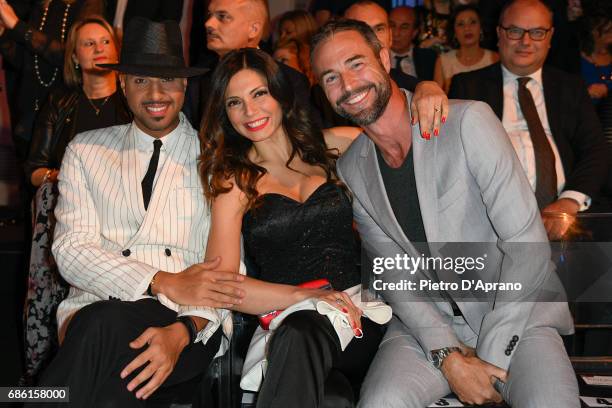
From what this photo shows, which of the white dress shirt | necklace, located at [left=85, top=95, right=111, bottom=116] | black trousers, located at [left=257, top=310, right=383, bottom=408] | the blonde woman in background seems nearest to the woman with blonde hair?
necklace, located at [left=85, top=95, right=111, bottom=116]

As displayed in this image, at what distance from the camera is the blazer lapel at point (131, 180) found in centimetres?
299

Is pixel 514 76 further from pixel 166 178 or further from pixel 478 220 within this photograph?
pixel 166 178

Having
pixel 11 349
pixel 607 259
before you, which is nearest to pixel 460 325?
pixel 607 259

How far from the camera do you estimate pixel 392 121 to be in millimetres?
2889

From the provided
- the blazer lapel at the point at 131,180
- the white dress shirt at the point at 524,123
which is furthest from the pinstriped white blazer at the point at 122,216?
the white dress shirt at the point at 524,123

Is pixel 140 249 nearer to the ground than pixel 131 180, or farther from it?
nearer to the ground

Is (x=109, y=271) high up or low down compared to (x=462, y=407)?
up

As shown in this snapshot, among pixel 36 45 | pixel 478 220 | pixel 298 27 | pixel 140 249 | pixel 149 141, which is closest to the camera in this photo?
pixel 478 220

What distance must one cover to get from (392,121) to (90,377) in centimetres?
131

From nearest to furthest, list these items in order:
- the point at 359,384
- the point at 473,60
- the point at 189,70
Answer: the point at 359,384 < the point at 189,70 < the point at 473,60

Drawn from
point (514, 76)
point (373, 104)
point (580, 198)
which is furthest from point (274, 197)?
point (514, 76)

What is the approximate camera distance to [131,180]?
303 centimetres

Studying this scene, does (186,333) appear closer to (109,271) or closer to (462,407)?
(109,271)

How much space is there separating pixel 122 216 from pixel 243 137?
1.88ft
